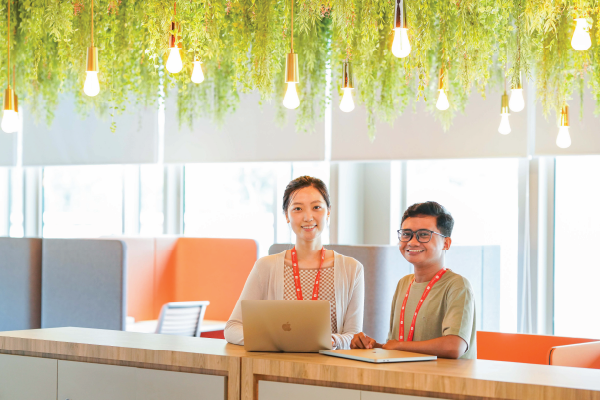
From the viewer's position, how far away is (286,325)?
2180mm

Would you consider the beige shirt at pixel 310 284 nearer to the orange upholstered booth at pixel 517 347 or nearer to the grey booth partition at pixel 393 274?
→ the orange upholstered booth at pixel 517 347

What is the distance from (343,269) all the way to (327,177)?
11.2ft

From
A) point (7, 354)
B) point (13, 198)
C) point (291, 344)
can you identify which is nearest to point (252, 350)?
point (291, 344)

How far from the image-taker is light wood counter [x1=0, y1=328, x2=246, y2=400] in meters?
2.17

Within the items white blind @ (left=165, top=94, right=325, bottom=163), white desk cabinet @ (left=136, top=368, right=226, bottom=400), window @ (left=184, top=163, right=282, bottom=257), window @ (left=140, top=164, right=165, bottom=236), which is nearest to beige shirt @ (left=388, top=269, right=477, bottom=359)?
white desk cabinet @ (left=136, top=368, right=226, bottom=400)

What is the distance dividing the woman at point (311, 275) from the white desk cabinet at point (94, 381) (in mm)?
416

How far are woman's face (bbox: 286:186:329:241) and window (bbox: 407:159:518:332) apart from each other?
8.55ft

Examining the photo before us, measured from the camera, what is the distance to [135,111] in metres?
6.26

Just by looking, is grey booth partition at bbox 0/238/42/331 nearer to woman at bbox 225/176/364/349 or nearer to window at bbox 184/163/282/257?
window at bbox 184/163/282/257

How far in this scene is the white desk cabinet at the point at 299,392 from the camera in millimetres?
1976

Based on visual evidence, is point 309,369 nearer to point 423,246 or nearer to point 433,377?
point 433,377

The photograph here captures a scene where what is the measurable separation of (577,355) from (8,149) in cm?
611

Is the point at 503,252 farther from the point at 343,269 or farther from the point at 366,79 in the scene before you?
the point at 343,269

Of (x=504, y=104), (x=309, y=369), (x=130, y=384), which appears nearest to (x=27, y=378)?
(x=130, y=384)
